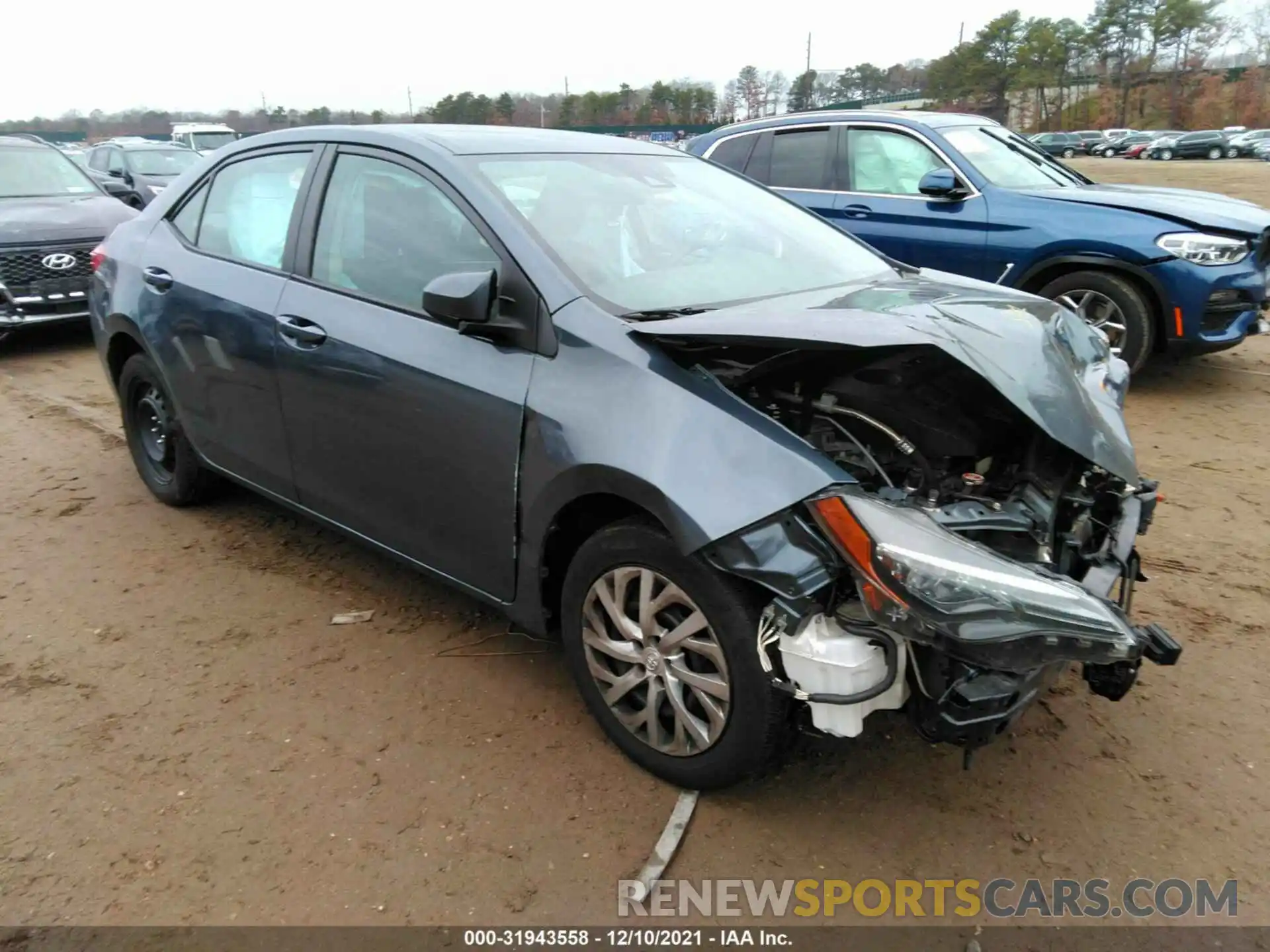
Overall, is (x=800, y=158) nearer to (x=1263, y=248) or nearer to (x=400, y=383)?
(x=1263, y=248)

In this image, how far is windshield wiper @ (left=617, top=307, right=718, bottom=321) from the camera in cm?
264

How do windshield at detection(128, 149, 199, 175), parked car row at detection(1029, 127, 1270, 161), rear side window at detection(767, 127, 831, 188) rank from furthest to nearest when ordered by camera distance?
parked car row at detection(1029, 127, 1270, 161) → windshield at detection(128, 149, 199, 175) → rear side window at detection(767, 127, 831, 188)

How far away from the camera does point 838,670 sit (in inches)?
85.7

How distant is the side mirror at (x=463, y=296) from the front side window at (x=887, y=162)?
192 inches

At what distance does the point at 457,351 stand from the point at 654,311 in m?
0.63

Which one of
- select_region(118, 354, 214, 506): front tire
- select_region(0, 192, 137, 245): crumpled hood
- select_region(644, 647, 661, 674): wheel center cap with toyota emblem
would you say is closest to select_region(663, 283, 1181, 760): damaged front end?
select_region(644, 647, 661, 674): wheel center cap with toyota emblem

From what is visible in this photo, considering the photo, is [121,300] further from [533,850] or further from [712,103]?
[712,103]

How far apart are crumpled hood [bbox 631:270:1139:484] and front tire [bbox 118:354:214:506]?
2840 millimetres

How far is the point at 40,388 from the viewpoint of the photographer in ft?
23.2

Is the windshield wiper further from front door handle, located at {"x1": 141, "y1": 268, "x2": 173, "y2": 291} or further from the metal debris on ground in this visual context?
front door handle, located at {"x1": 141, "y1": 268, "x2": 173, "y2": 291}

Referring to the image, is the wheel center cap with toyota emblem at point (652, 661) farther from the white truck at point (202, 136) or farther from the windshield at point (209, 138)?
the windshield at point (209, 138)

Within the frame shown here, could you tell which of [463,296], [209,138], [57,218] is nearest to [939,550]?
[463,296]

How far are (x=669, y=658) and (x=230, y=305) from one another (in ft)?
7.78

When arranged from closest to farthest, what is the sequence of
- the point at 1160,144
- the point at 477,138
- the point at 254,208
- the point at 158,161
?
1. the point at 477,138
2. the point at 254,208
3. the point at 158,161
4. the point at 1160,144
